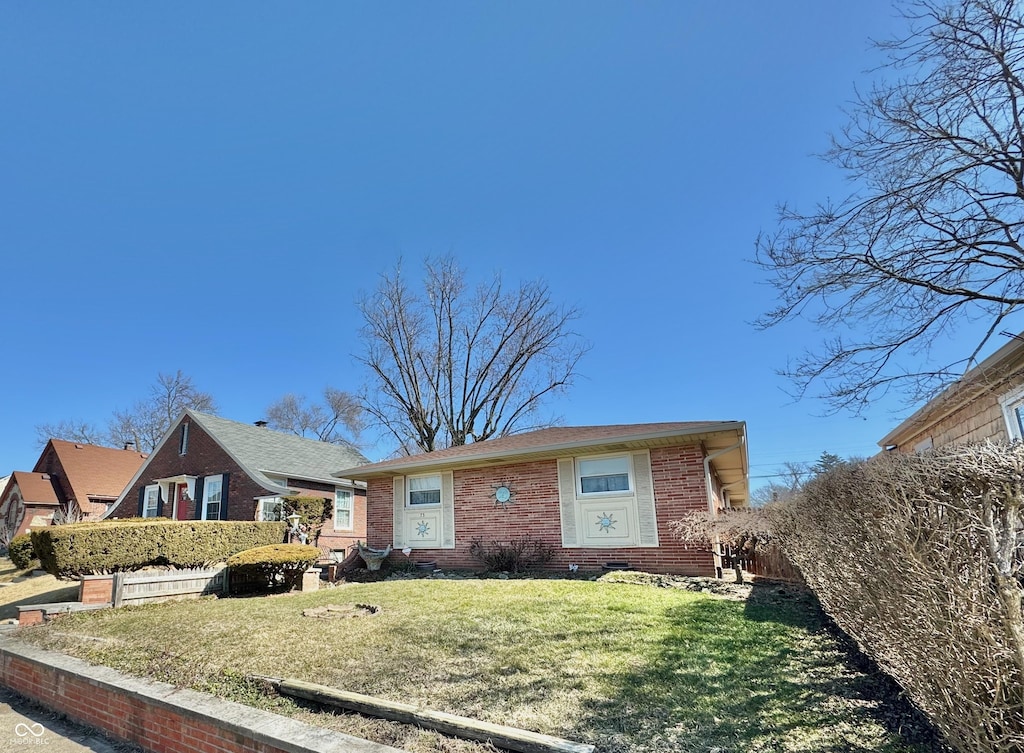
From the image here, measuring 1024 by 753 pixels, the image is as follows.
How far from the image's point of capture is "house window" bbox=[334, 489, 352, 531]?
60.6 ft

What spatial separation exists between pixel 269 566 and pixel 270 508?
7.68m

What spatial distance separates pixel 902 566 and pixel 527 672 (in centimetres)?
276

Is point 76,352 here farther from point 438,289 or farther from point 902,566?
point 902,566

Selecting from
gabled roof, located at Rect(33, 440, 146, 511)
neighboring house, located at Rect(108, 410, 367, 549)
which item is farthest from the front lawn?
gabled roof, located at Rect(33, 440, 146, 511)

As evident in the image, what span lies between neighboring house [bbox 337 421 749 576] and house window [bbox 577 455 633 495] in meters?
0.02

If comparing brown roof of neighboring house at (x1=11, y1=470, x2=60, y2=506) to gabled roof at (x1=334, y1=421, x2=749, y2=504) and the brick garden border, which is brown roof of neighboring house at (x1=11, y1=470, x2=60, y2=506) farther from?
the brick garden border

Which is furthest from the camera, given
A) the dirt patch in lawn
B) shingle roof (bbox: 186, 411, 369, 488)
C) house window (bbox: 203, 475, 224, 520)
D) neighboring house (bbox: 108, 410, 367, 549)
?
house window (bbox: 203, 475, 224, 520)

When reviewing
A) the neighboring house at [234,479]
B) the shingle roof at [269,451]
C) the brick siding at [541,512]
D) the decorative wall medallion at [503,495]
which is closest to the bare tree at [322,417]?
the shingle roof at [269,451]

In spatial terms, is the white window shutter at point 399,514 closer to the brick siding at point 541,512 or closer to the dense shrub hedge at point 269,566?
the brick siding at point 541,512

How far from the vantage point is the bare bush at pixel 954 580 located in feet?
6.75

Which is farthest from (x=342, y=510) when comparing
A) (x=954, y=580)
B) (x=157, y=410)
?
(x=157, y=410)

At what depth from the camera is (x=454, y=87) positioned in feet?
39.6

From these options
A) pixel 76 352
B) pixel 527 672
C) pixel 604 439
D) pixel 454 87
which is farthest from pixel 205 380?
pixel 527 672

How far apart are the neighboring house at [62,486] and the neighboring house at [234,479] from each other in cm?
652
